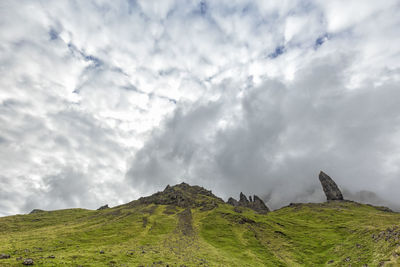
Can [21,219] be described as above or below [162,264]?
above

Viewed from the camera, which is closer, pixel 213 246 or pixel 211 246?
pixel 211 246

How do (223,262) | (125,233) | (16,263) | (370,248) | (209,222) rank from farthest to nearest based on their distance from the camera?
(209,222)
(125,233)
(223,262)
(370,248)
(16,263)

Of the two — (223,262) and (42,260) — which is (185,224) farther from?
(42,260)

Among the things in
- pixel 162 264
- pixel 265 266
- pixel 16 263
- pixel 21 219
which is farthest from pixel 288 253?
pixel 21 219

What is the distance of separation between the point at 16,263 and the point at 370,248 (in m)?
86.2

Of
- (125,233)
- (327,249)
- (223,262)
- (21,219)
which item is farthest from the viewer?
(21,219)

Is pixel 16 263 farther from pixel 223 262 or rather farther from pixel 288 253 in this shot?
pixel 288 253

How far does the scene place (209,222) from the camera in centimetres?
13250

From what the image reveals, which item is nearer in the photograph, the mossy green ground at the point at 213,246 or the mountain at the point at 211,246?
the mountain at the point at 211,246

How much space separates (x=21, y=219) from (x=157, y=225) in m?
131

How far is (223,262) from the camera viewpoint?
58469 mm

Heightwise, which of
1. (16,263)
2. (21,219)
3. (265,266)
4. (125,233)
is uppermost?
(21,219)

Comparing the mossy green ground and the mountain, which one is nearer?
the mountain

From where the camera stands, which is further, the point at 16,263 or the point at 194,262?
the point at 194,262
